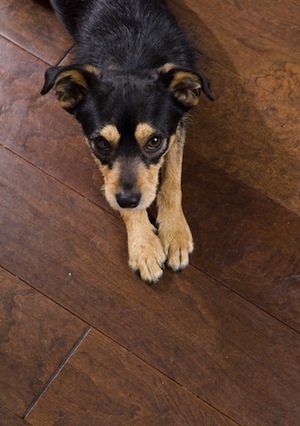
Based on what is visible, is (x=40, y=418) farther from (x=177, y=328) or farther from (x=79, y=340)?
(x=177, y=328)

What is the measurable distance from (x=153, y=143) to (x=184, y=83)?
26cm

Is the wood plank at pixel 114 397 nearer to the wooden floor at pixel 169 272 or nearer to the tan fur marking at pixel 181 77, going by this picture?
the wooden floor at pixel 169 272

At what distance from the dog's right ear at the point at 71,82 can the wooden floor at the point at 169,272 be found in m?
0.45

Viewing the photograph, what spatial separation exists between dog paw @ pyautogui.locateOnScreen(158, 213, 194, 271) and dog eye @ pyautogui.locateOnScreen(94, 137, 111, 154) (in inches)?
18.2

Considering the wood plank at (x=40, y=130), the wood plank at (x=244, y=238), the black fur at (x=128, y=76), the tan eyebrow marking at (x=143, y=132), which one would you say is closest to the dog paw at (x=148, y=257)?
the wood plank at (x=244, y=238)

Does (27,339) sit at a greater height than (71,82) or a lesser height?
lesser

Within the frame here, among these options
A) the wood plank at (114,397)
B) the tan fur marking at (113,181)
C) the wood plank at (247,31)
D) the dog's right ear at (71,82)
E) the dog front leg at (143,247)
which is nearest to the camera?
the dog's right ear at (71,82)

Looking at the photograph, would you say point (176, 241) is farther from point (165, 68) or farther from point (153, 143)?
point (165, 68)

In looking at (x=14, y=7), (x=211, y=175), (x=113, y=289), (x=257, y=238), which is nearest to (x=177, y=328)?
(x=113, y=289)

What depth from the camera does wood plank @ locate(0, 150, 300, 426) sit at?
226 cm

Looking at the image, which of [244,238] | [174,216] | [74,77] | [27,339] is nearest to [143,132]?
[74,77]

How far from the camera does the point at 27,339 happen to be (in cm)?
235

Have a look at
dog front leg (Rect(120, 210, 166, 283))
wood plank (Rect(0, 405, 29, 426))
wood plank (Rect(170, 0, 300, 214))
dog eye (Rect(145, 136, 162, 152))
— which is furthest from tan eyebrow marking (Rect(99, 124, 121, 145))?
wood plank (Rect(0, 405, 29, 426))

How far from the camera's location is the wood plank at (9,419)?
2242mm
